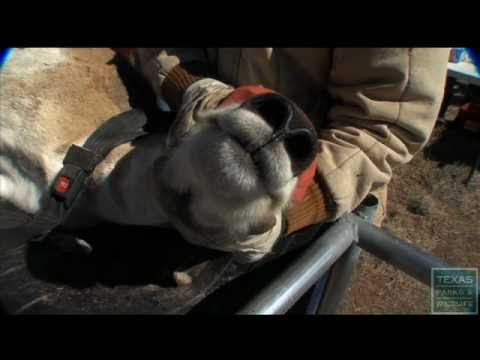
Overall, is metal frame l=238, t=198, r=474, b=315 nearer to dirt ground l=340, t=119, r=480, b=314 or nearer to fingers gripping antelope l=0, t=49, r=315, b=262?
fingers gripping antelope l=0, t=49, r=315, b=262

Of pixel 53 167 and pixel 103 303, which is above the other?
pixel 53 167

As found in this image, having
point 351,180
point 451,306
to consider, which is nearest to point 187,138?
point 351,180

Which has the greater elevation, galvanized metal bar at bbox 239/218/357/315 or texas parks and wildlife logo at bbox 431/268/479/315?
galvanized metal bar at bbox 239/218/357/315

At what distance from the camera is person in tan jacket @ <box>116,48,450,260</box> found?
1234 millimetres

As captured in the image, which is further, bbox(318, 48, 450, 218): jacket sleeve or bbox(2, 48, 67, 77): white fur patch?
bbox(2, 48, 67, 77): white fur patch

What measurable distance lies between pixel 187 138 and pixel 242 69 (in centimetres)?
54

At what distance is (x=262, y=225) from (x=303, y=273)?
14cm

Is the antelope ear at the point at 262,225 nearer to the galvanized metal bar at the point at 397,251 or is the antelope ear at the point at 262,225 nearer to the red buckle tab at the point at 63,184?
the galvanized metal bar at the point at 397,251

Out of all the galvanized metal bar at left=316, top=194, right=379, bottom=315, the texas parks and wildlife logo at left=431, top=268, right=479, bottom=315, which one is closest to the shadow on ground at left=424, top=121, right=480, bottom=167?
the galvanized metal bar at left=316, top=194, right=379, bottom=315

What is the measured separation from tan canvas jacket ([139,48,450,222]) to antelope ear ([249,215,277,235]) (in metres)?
0.27

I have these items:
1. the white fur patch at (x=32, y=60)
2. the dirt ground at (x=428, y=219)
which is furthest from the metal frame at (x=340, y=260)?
the dirt ground at (x=428, y=219)

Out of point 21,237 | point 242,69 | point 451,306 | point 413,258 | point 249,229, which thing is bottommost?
point 451,306
